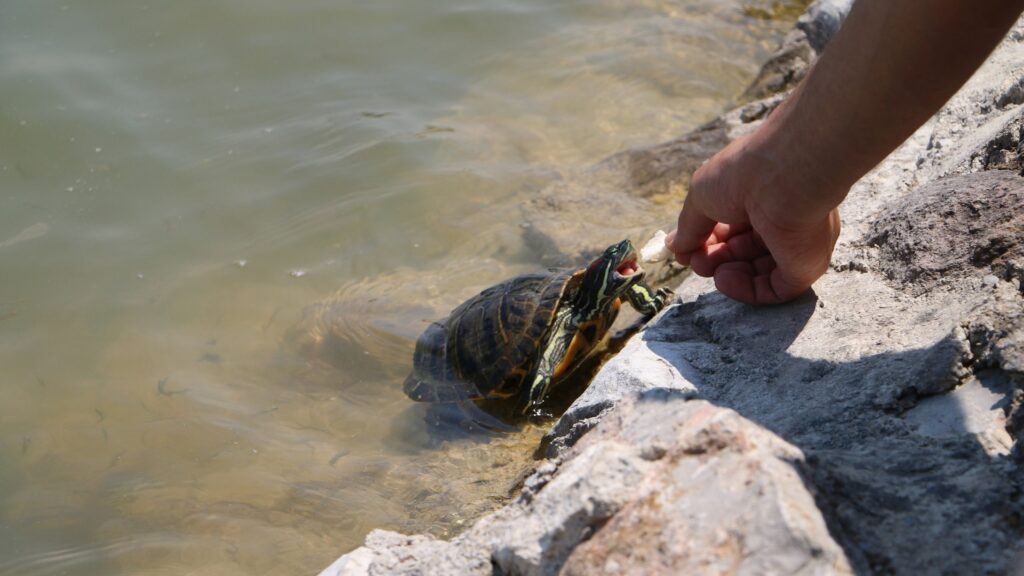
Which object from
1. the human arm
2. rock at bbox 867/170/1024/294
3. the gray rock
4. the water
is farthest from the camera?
the gray rock

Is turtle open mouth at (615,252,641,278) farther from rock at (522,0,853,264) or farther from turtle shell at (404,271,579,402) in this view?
rock at (522,0,853,264)

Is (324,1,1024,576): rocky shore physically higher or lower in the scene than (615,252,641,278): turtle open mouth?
higher

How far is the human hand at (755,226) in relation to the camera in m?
A: 2.33

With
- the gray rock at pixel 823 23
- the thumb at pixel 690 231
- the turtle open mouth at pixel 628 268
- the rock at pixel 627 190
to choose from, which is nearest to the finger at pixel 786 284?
the thumb at pixel 690 231

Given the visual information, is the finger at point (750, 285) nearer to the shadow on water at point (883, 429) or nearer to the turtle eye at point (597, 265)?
the shadow on water at point (883, 429)

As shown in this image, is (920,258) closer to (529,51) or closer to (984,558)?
(984,558)

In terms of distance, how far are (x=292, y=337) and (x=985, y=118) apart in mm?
3748

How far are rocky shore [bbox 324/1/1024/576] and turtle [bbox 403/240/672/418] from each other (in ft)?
3.29

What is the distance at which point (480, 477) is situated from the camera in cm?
376

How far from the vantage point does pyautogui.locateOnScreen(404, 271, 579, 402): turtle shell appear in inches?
183

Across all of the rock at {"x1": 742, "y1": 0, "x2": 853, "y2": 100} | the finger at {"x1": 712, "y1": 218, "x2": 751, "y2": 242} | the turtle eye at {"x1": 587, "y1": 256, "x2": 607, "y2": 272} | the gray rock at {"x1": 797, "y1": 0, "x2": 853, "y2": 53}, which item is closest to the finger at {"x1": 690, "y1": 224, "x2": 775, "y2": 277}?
the finger at {"x1": 712, "y1": 218, "x2": 751, "y2": 242}

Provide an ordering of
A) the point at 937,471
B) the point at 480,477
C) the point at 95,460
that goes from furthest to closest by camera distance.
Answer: the point at 95,460 → the point at 480,477 → the point at 937,471

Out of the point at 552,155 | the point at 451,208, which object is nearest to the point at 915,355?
the point at 451,208

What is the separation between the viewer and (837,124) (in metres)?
2.09
